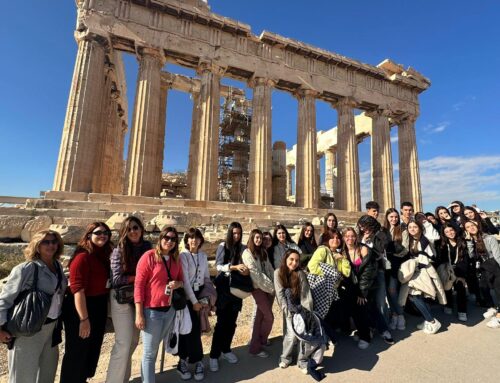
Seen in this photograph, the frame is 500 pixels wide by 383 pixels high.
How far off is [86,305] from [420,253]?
203 inches

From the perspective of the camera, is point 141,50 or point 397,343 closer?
point 397,343

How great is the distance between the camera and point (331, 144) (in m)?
26.8

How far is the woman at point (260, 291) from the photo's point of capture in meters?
3.96

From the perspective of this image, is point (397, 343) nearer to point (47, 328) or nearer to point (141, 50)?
point (47, 328)

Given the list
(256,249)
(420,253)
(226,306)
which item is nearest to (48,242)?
(226,306)

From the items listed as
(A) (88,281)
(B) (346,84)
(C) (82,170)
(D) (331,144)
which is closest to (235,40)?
(B) (346,84)

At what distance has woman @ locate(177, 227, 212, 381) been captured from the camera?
11.1ft

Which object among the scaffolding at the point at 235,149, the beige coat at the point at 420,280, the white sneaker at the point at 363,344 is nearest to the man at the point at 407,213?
the beige coat at the point at 420,280

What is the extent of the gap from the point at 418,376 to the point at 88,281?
13.2ft

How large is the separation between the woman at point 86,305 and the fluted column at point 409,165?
832 inches

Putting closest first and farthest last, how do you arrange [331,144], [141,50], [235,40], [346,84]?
[141,50], [235,40], [346,84], [331,144]

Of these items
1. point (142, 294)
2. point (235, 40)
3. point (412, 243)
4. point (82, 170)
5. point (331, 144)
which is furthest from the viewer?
point (331, 144)

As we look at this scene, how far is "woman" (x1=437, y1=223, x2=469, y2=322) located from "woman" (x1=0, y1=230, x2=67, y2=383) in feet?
19.9

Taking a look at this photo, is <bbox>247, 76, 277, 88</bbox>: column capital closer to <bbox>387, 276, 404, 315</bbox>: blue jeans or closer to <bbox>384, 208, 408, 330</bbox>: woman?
<bbox>384, 208, 408, 330</bbox>: woman
